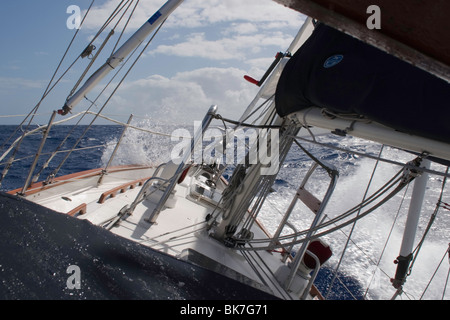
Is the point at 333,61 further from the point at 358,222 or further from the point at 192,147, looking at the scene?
the point at 358,222

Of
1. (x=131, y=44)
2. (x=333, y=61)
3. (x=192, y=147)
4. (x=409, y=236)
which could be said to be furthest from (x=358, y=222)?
(x=131, y=44)

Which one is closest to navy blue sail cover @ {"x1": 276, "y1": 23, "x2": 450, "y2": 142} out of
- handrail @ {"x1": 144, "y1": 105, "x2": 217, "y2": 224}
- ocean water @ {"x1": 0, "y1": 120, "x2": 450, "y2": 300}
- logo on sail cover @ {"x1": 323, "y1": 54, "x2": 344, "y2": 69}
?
logo on sail cover @ {"x1": 323, "y1": 54, "x2": 344, "y2": 69}

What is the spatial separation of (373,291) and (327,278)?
0.76 metres

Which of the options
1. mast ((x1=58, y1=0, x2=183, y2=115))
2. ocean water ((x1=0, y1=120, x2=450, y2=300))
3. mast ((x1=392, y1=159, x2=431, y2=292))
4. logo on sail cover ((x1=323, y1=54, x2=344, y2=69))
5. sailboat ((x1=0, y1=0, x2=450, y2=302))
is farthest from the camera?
ocean water ((x1=0, y1=120, x2=450, y2=300))

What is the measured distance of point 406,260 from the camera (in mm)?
2799

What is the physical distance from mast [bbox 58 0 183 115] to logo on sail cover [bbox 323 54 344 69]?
1.64m

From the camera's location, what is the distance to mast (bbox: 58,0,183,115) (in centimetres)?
305

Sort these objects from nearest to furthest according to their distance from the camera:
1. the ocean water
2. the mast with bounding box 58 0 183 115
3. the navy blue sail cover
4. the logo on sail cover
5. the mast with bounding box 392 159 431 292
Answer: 1. the navy blue sail cover
2. the logo on sail cover
3. the mast with bounding box 392 159 431 292
4. the mast with bounding box 58 0 183 115
5. the ocean water

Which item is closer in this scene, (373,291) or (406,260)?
(406,260)

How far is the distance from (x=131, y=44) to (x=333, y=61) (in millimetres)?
1910

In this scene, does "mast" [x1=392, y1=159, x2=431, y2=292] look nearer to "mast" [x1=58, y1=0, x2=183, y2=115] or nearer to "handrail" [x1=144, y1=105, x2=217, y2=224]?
"handrail" [x1=144, y1=105, x2=217, y2=224]

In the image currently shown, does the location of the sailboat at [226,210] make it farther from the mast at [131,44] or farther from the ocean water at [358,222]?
the ocean water at [358,222]
